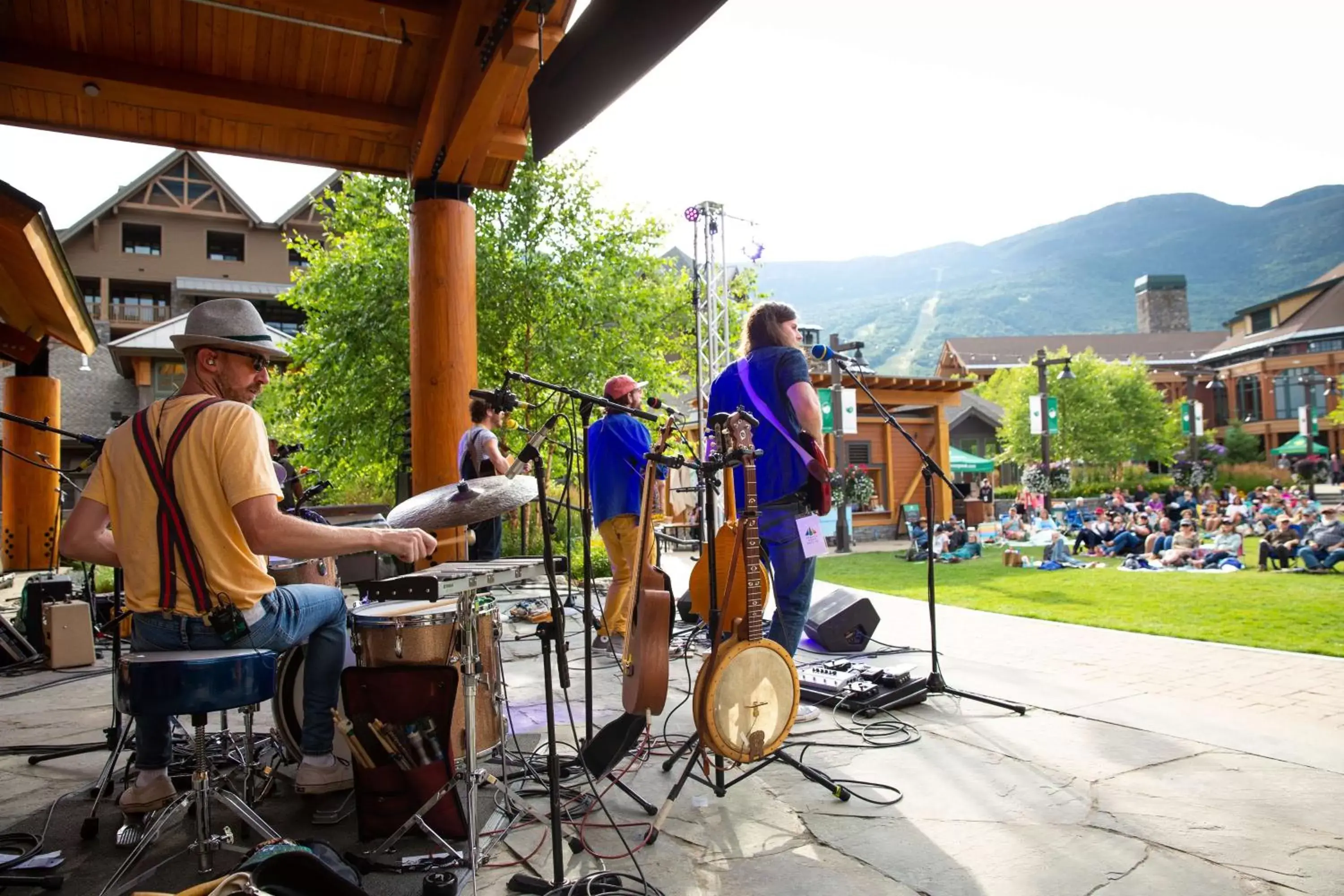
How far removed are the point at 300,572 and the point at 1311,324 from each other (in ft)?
257

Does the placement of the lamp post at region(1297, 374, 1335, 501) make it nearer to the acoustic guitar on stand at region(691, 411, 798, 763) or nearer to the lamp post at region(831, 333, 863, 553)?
the lamp post at region(831, 333, 863, 553)

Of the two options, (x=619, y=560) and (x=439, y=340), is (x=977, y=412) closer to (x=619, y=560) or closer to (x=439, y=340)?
(x=619, y=560)

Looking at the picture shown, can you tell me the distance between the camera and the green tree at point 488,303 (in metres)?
14.3

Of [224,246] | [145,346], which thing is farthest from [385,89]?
[224,246]

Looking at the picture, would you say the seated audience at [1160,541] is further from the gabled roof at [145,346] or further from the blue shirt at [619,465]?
the gabled roof at [145,346]

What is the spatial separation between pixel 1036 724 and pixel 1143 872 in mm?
1779

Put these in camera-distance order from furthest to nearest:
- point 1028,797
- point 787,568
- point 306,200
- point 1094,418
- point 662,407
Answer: point 1094,418 < point 306,200 < point 787,568 < point 662,407 < point 1028,797

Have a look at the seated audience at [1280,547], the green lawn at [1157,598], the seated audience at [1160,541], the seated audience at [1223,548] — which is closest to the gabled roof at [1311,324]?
the seated audience at [1160,541]

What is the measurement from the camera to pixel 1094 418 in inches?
1618

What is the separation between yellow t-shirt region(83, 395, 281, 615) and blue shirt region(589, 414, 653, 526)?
3207mm

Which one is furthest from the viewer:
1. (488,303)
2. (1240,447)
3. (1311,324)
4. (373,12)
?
(1311,324)

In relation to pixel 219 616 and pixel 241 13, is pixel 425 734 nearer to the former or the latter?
pixel 219 616

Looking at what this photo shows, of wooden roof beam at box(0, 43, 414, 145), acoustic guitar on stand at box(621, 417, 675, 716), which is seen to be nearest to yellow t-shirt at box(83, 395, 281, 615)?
acoustic guitar on stand at box(621, 417, 675, 716)

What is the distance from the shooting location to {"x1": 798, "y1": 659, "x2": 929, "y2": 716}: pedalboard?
15.6 ft
